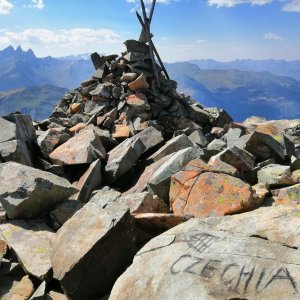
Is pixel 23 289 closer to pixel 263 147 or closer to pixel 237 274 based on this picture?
pixel 237 274

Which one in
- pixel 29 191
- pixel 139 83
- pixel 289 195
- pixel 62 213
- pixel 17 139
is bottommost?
pixel 62 213

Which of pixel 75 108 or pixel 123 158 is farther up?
pixel 75 108

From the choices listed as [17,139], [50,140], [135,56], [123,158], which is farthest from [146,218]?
[135,56]

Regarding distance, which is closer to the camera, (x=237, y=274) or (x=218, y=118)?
(x=237, y=274)

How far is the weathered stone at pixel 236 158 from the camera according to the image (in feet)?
38.7

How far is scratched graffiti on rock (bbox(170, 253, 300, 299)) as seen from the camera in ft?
16.4

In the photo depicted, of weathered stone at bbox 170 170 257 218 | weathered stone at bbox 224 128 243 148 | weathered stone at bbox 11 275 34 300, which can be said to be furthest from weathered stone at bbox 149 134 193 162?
weathered stone at bbox 11 275 34 300

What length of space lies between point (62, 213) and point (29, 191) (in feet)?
3.55

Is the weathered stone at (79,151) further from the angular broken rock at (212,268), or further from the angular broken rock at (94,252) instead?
the angular broken rock at (212,268)

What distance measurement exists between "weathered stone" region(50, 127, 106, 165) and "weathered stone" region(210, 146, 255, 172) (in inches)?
175

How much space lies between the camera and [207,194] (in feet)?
31.6

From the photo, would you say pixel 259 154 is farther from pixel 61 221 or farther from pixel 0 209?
pixel 0 209

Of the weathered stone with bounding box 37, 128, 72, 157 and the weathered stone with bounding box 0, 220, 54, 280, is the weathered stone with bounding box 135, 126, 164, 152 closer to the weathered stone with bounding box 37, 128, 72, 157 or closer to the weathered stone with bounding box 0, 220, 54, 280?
the weathered stone with bounding box 37, 128, 72, 157

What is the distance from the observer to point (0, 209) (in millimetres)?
9492
